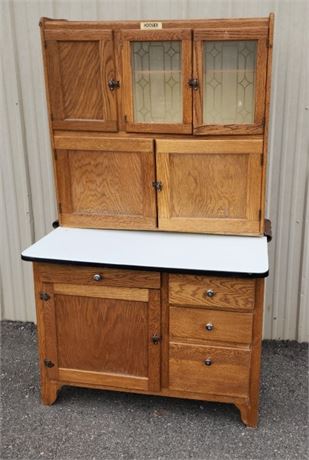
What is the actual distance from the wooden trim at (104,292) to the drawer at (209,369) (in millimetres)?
282

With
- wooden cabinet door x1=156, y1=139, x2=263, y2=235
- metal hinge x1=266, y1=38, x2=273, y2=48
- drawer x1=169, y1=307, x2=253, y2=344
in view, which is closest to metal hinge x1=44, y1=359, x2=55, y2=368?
drawer x1=169, y1=307, x2=253, y2=344

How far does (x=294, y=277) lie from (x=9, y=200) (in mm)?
1791

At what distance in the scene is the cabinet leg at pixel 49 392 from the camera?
246 centimetres

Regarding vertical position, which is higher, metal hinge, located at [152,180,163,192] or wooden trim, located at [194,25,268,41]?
wooden trim, located at [194,25,268,41]

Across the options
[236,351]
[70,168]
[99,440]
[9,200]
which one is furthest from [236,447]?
[9,200]

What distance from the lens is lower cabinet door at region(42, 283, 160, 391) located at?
2.25 meters

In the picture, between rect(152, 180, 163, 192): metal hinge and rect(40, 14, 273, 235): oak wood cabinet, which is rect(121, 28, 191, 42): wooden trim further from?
rect(152, 180, 163, 192): metal hinge

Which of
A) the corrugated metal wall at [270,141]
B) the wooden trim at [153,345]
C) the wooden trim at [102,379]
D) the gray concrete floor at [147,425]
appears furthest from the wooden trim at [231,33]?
the gray concrete floor at [147,425]

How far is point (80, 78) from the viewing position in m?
2.30

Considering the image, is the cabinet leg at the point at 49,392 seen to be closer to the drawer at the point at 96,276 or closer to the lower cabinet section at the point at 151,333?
the lower cabinet section at the point at 151,333

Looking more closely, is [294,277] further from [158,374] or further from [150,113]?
[150,113]

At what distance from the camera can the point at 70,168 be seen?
96.5 inches

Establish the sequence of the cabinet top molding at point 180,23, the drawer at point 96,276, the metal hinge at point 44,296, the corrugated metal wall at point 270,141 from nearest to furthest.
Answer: the cabinet top molding at point 180,23 < the drawer at point 96,276 < the metal hinge at point 44,296 < the corrugated metal wall at point 270,141

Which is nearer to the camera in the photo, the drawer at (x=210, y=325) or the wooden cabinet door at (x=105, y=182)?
the drawer at (x=210, y=325)
